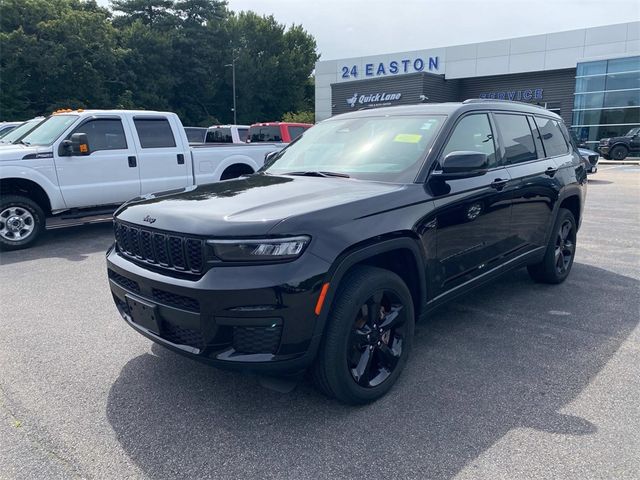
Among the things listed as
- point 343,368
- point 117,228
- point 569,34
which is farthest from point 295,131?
point 569,34

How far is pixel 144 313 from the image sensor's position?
2807 mm

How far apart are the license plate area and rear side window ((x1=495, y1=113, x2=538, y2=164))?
10.1 ft

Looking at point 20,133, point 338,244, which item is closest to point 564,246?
point 338,244

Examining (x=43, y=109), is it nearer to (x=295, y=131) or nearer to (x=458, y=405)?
(x=295, y=131)

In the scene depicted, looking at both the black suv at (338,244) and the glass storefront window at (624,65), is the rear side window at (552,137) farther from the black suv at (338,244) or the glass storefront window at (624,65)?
the glass storefront window at (624,65)

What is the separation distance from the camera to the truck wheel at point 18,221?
6980 millimetres

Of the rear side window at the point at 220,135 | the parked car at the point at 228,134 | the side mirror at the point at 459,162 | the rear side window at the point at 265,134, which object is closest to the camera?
the side mirror at the point at 459,162

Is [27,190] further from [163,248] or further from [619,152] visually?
[619,152]

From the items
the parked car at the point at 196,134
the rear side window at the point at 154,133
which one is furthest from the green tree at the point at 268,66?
the rear side window at the point at 154,133

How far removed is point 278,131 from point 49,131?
20.6ft

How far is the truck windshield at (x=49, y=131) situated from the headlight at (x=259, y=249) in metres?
6.14

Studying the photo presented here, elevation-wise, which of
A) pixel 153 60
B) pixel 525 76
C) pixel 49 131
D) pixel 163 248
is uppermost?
pixel 153 60

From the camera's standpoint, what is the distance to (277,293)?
2402 millimetres

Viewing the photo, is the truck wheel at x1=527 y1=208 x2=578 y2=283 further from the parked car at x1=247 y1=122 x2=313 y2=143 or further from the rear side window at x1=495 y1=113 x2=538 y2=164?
the parked car at x1=247 y1=122 x2=313 y2=143
